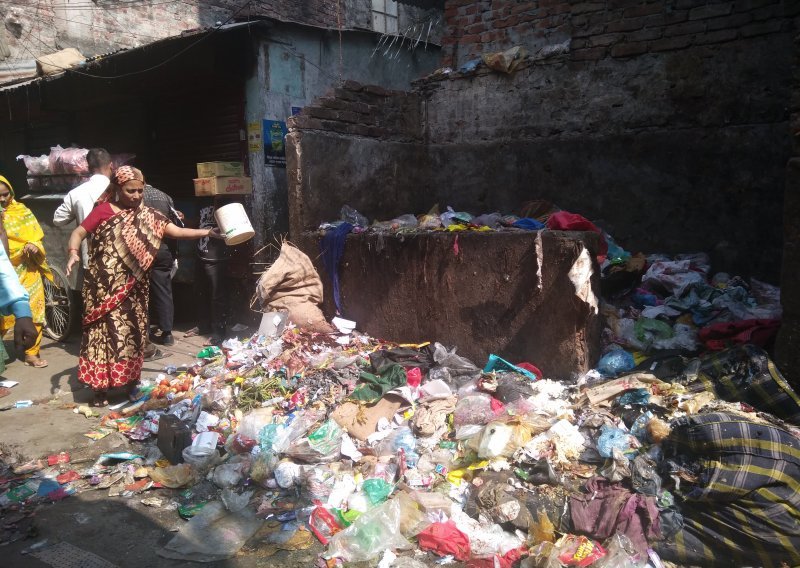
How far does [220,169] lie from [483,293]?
3265mm

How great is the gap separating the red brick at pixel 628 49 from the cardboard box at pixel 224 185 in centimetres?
382

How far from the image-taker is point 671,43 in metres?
4.93

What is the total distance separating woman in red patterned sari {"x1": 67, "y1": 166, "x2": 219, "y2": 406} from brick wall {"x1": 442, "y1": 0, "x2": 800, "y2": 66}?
151 inches

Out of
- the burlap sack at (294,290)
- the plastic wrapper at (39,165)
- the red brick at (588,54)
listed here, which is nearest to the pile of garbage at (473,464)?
the burlap sack at (294,290)

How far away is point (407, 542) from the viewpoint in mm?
2816

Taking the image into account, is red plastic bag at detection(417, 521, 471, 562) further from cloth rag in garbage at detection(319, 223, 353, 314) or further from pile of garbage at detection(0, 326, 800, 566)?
cloth rag in garbage at detection(319, 223, 353, 314)

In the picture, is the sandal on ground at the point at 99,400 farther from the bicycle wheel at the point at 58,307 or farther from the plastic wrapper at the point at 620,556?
the plastic wrapper at the point at 620,556

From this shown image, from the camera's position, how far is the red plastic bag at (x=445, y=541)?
2.74 m

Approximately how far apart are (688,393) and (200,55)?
5340 mm

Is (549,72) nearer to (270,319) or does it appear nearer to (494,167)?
(494,167)

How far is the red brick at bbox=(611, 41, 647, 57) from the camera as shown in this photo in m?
5.05

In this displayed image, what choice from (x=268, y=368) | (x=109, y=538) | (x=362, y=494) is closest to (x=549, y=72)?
(x=268, y=368)

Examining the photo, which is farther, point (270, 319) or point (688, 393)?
point (270, 319)

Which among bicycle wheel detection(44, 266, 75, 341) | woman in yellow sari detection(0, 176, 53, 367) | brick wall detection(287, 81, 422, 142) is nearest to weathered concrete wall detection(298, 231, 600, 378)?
brick wall detection(287, 81, 422, 142)
